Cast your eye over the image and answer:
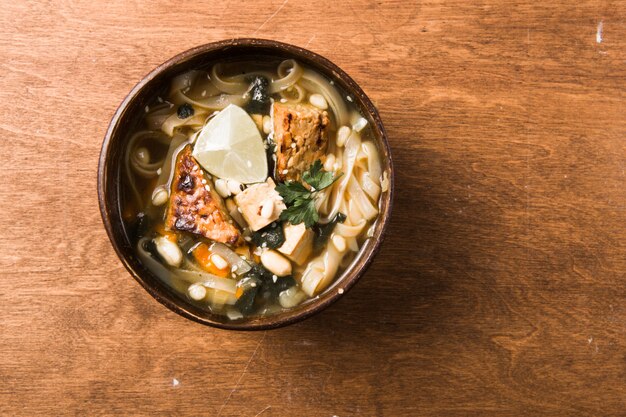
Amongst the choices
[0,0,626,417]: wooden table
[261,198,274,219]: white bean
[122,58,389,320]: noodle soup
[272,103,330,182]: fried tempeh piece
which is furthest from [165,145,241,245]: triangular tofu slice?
[0,0,626,417]: wooden table

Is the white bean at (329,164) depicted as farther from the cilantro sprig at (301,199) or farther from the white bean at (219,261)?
the white bean at (219,261)

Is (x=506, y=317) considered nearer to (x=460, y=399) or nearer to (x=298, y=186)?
(x=460, y=399)

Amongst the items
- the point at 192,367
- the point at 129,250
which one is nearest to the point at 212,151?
the point at 129,250

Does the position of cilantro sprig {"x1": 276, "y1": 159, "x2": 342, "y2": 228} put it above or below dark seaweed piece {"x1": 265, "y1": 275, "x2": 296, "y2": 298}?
above

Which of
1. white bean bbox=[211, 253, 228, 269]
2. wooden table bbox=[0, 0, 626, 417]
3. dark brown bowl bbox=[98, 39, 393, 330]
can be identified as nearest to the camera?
dark brown bowl bbox=[98, 39, 393, 330]

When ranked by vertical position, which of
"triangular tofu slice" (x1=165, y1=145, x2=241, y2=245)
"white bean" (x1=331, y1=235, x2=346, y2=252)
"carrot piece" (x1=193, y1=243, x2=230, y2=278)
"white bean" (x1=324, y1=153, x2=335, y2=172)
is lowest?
"carrot piece" (x1=193, y1=243, x2=230, y2=278)

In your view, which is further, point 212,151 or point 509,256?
point 509,256

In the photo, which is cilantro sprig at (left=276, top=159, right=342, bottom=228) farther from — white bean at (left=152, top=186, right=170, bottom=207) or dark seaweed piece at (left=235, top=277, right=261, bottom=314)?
white bean at (left=152, top=186, right=170, bottom=207)

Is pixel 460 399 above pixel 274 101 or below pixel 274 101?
below
